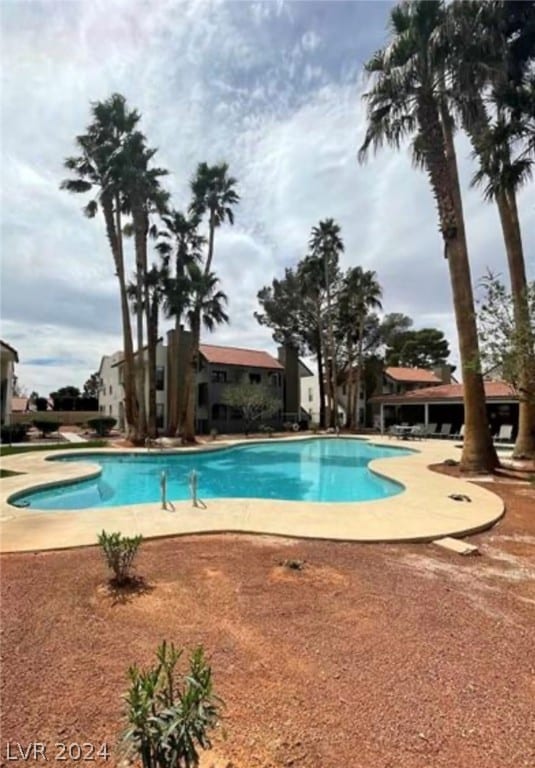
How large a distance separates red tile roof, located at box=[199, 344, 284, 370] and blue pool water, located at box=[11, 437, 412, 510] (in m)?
13.4

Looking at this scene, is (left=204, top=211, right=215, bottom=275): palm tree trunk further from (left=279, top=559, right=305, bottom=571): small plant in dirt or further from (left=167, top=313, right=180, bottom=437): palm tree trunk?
(left=279, top=559, right=305, bottom=571): small plant in dirt

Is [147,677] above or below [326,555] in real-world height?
above

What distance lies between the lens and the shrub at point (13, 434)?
2228cm

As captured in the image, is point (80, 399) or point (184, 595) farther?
point (80, 399)

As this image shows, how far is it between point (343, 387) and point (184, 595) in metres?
38.5

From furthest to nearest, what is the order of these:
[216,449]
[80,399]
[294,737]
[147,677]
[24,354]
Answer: [80,399], [24,354], [216,449], [294,737], [147,677]

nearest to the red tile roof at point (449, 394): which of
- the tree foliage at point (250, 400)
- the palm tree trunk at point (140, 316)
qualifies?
the tree foliage at point (250, 400)

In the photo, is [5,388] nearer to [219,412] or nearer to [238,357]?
[219,412]

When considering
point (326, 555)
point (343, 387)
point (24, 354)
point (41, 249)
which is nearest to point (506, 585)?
point (326, 555)

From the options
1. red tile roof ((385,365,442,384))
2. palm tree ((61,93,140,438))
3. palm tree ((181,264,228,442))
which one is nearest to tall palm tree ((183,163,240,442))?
palm tree ((181,264,228,442))

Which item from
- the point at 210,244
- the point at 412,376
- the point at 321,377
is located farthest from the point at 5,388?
the point at 412,376

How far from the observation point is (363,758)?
2.44 meters

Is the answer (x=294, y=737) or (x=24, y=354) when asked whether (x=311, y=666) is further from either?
(x=24, y=354)

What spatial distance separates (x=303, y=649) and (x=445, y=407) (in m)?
31.6
